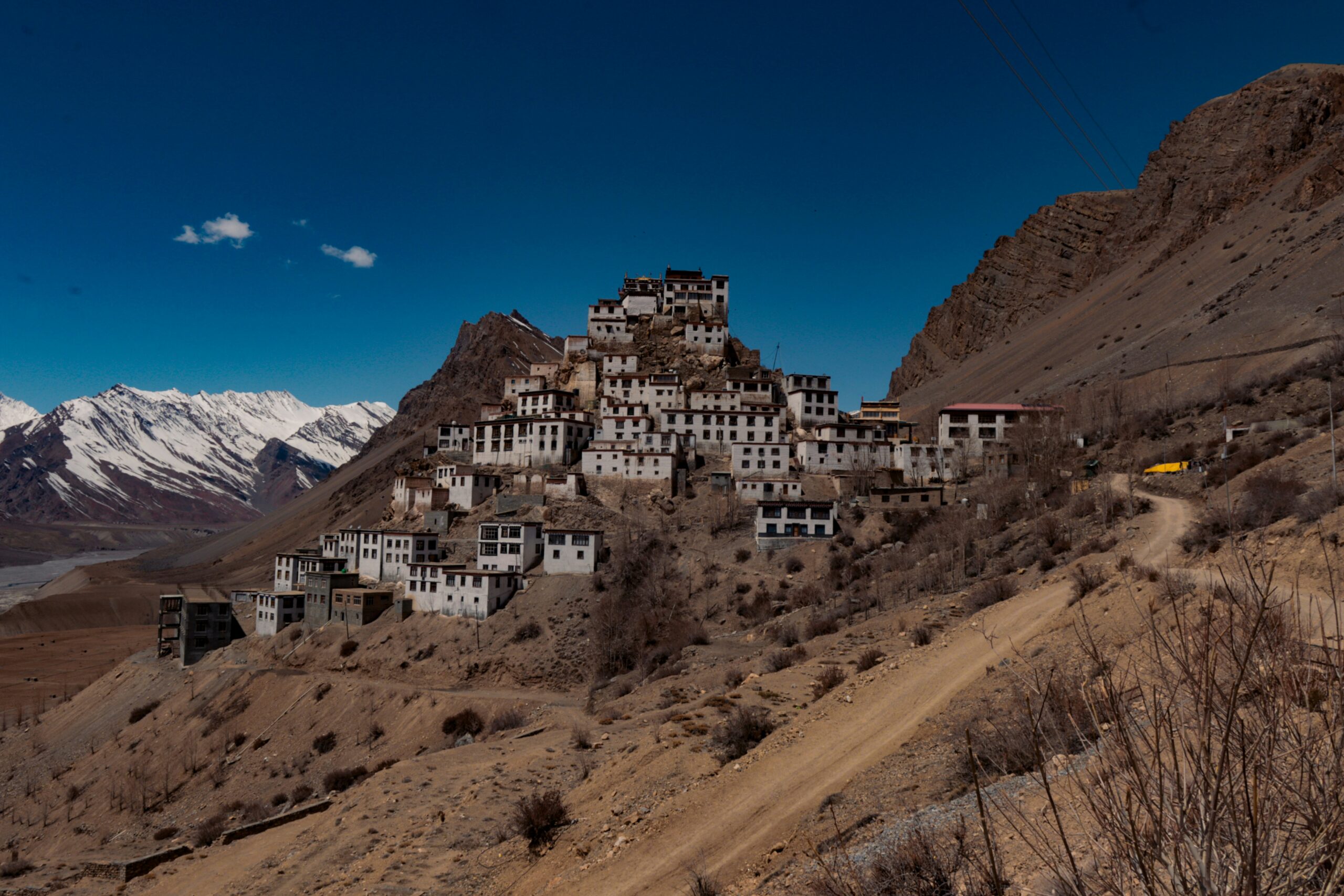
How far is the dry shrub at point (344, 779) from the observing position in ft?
101

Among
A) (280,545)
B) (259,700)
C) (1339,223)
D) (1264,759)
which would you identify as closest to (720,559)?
(259,700)

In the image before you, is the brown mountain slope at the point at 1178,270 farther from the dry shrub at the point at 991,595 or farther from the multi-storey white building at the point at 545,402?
the dry shrub at the point at 991,595

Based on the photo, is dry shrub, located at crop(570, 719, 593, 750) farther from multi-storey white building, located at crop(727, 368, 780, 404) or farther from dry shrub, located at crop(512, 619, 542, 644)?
multi-storey white building, located at crop(727, 368, 780, 404)

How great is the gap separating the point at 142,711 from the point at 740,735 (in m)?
45.7

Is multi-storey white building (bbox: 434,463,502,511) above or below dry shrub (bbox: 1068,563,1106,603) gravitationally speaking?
above

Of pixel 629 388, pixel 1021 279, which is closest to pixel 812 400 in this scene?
pixel 629 388

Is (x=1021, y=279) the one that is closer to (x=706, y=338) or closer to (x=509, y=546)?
(x=706, y=338)

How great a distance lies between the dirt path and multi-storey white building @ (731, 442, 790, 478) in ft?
124

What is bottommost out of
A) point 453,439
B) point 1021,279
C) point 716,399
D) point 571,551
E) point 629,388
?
point 571,551

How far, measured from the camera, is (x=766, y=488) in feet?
173

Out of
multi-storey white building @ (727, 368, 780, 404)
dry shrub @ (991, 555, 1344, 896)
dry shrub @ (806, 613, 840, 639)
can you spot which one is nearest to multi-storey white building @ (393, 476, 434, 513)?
multi-storey white building @ (727, 368, 780, 404)

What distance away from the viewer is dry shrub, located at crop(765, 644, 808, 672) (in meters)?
22.0

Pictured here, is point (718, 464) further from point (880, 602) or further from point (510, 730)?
point (510, 730)

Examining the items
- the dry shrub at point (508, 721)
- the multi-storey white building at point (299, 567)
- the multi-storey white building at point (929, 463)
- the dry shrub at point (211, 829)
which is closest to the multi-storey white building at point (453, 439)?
the multi-storey white building at point (299, 567)
